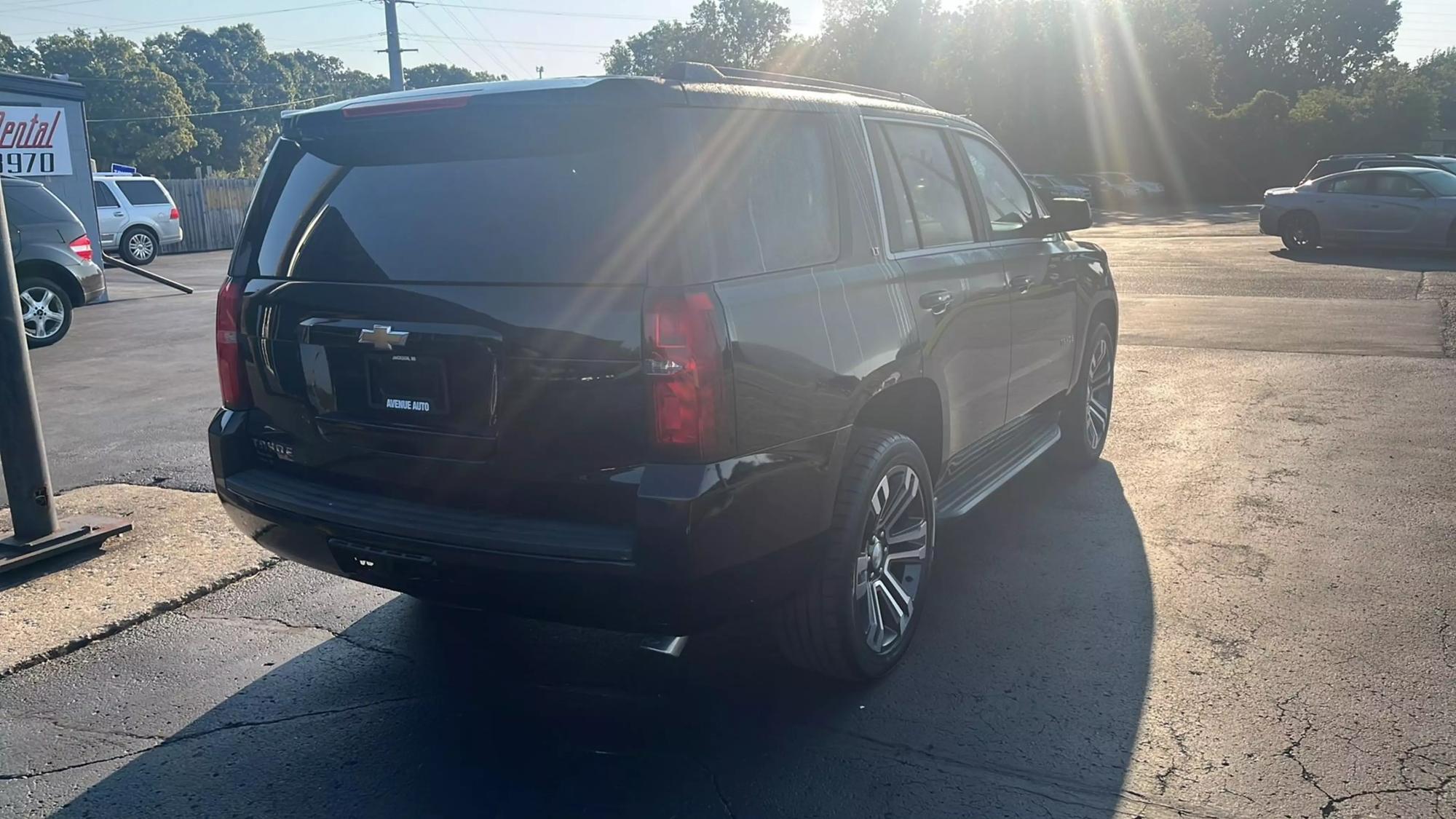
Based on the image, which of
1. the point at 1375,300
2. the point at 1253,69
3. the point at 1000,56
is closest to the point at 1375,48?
the point at 1253,69

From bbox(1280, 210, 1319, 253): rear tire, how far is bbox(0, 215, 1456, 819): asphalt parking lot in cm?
1525

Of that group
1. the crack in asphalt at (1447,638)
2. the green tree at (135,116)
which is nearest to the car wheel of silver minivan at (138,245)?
the crack in asphalt at (1447,638)

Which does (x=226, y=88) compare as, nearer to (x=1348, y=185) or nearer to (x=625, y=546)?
(x=1348, y=185)

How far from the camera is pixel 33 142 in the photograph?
14.8m

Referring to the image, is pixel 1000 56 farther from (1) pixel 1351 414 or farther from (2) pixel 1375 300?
(1) pixel 1351 414

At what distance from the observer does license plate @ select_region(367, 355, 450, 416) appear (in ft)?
10.6

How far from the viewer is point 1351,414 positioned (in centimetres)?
769

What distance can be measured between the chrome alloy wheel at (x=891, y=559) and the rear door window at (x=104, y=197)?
79.5 ft

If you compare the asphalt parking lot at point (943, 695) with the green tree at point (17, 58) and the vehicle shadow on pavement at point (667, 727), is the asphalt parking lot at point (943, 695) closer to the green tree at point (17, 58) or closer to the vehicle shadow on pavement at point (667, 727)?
the vehicle shadow on pavement at point (667, 727)

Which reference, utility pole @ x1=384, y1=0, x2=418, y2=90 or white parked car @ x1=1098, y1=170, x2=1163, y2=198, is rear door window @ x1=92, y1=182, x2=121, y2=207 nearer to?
utility pole @ x1=384, y1=0, x2=418, y2=90

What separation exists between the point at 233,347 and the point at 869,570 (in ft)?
7.40

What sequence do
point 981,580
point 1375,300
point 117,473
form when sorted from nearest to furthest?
point 981,580, point 117,473, point 1375,300

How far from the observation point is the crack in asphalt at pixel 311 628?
423cm

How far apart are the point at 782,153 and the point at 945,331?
1081 millimetres
